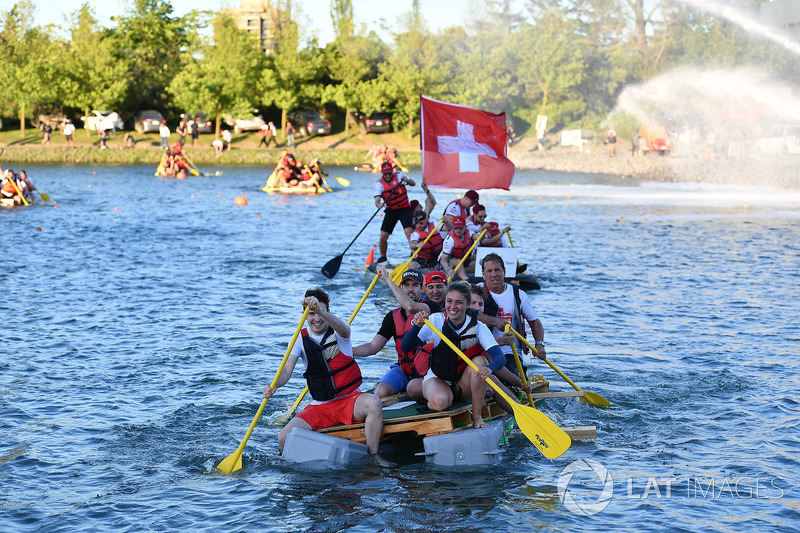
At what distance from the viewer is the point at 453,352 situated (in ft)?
32.1

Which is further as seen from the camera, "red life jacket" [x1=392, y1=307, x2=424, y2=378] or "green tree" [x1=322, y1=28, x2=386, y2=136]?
"green tree" [x1=322, y1=28, x2=386, y2=136]

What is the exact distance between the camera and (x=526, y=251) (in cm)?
2662

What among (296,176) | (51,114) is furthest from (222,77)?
(296,176)

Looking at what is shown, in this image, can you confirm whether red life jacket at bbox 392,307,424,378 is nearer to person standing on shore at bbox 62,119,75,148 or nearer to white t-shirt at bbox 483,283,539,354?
white t-shirt at bbox 483,283,539,354

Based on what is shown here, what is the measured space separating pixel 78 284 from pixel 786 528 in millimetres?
16621

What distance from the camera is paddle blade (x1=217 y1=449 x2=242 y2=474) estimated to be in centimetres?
971

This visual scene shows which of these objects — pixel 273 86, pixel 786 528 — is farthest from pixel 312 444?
pixel 273 86

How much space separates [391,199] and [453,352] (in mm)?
11884

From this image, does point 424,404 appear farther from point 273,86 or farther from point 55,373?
point 273,86

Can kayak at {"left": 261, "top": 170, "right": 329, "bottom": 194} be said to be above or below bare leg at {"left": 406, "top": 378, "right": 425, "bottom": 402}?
above

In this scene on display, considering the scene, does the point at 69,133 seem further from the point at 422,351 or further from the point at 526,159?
the point at 422,351

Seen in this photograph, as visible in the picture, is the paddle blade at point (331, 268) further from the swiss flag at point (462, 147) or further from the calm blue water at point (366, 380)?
the swiss flag at point (462, 147)

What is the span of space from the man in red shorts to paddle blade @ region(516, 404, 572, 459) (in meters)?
1.53

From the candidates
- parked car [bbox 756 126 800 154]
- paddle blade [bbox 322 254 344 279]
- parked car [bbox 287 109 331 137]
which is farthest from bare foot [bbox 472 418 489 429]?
parked car [bbox 287 109 331 137]
